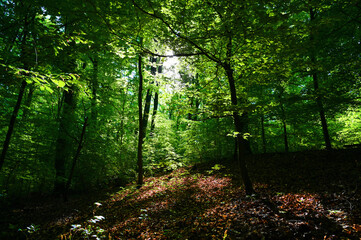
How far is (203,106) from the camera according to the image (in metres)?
5.92

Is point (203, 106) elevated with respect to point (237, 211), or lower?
elevated

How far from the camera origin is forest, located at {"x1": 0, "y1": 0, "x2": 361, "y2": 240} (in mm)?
3756

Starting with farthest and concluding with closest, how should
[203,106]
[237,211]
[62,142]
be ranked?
[62,142] < [203,106] < [237,211]

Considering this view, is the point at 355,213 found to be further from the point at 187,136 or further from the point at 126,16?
the point at 187,136

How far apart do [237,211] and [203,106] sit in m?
3.31

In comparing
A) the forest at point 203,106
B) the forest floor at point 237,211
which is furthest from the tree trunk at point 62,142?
the forest floor at point 237,211

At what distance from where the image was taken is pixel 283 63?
519cm

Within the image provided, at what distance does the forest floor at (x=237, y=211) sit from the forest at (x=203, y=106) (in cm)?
4

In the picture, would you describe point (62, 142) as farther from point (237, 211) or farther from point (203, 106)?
point (237, 211)

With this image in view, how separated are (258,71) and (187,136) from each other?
7.68m

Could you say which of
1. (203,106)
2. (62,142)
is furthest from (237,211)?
(62,142)

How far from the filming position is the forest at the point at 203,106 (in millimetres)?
3756

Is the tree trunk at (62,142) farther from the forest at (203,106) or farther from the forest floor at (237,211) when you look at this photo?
the forest floor at (237,211)

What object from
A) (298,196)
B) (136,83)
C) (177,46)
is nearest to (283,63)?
(177,46)
